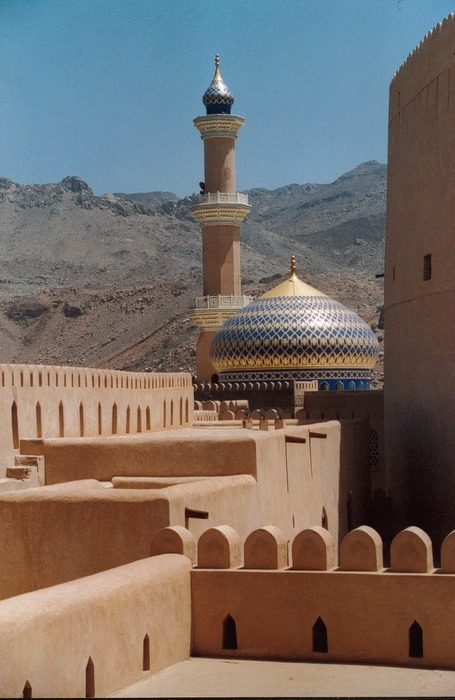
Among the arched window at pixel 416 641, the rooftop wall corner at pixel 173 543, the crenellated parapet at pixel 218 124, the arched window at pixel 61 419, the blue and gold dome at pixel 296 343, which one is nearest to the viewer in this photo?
the arched window at pixel 416 641

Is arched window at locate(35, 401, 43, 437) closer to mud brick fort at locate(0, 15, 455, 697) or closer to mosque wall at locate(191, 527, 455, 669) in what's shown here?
mud brick fort at locate(0, 15, 455, 697)

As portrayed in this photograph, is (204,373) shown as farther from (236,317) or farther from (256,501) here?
(256,501)

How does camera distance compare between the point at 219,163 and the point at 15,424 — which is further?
the point at 219,163

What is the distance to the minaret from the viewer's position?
106ft

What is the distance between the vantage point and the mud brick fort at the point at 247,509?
288 inches

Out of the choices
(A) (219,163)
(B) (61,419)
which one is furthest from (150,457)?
(A) (219,163)

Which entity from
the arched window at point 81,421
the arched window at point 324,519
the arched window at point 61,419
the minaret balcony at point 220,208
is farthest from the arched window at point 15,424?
the minaret balcony at point 220,208

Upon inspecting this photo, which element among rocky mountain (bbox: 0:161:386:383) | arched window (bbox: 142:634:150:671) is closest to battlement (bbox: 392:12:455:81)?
arched window (bbox: 142:634:150:671)

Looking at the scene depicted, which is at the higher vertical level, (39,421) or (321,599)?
(39,421)

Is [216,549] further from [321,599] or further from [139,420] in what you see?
[139,420]

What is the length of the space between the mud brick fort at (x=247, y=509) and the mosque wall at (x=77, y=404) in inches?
1.3

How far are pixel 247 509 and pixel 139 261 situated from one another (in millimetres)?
78629

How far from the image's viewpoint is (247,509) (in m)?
11.3

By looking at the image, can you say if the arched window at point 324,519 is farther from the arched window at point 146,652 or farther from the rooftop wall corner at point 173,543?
the arched window at point 146,652
